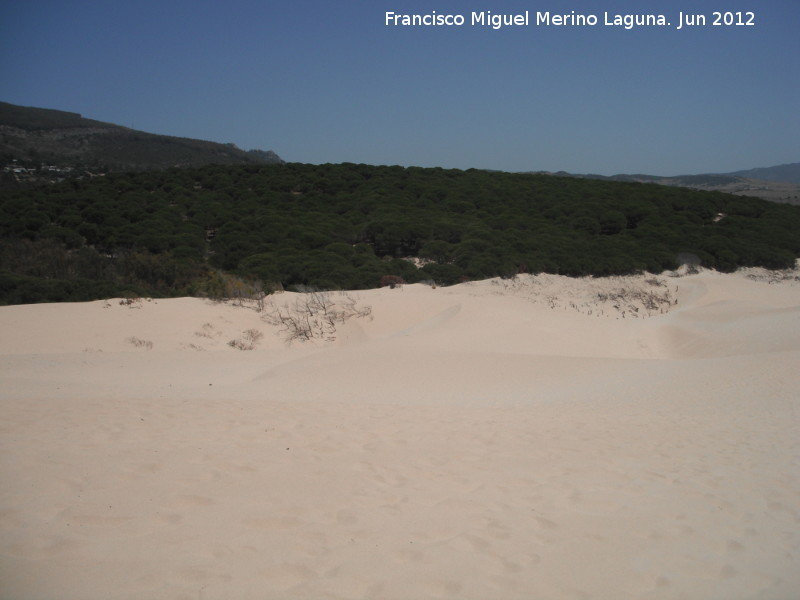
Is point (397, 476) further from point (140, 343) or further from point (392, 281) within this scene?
point (392, 281)

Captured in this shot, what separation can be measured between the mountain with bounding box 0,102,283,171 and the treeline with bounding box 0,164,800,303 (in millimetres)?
16686

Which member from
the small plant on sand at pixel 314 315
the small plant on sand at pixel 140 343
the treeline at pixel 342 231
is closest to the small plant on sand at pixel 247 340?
the small plant on sand at pixel 314 315

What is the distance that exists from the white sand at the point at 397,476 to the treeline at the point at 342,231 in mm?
7374

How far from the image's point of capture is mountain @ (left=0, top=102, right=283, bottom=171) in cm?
4875

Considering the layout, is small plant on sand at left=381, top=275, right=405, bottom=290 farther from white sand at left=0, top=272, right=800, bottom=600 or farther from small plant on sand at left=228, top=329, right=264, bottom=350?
white sand at left=0, top=272, right=800, bottom=600

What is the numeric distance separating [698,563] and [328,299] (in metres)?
14.3

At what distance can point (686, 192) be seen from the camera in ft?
131

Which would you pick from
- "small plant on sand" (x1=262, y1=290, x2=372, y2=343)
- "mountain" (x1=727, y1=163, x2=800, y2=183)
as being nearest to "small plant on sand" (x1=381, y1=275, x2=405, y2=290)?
"small plant on sand" (x1=262, y1=290, x2=372, y2=343)

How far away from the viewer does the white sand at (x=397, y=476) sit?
10.9 feet

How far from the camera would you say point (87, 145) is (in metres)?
59.3

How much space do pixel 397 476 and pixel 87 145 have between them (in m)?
66.4

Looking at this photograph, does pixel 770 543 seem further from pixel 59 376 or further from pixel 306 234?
pixel 306 234

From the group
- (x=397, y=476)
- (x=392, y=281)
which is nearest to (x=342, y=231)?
(x=392, y=281)

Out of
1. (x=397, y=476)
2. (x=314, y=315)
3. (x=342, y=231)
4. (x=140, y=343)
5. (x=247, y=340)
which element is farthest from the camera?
(x=342, y=231)
